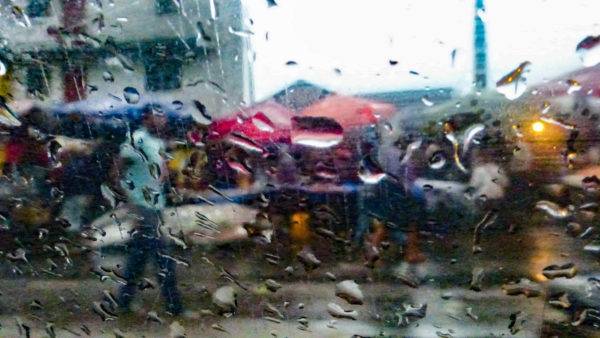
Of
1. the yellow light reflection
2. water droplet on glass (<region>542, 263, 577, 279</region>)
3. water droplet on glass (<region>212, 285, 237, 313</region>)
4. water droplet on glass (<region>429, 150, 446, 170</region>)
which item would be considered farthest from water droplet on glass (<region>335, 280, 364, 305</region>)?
the yellow light reflection

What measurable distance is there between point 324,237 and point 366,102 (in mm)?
462

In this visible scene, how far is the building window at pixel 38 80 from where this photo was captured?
1740 mm

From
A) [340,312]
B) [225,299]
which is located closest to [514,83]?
[340,312]

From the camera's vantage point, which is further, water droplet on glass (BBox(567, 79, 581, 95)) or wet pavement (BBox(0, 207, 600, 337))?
wet pavement (BBox(0, 207, 600, 337))

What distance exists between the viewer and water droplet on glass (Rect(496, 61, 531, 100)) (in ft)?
4.69

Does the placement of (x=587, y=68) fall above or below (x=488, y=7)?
below

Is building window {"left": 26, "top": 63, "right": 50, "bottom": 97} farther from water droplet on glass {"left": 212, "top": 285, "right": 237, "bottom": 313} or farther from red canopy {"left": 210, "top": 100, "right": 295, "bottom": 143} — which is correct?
water droplet on glass {"left": 212, "top": 285, "right": 237, "bottom": 313}

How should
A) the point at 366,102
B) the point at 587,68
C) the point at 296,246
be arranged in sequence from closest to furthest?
the point at 587,68 < the point at 366,102 < the point at 296,246

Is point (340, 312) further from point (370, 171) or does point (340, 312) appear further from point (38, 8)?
point (38, 8)

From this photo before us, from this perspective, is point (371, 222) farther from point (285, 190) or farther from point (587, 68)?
point (587, 68)

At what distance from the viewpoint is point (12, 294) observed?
194cm

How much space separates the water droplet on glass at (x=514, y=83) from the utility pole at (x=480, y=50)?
5 cm

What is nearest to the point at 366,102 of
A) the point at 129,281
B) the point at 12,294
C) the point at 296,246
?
the point at 296,246

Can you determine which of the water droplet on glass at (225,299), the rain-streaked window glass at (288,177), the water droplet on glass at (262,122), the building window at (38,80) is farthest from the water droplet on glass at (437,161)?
the building window at (38,80)
